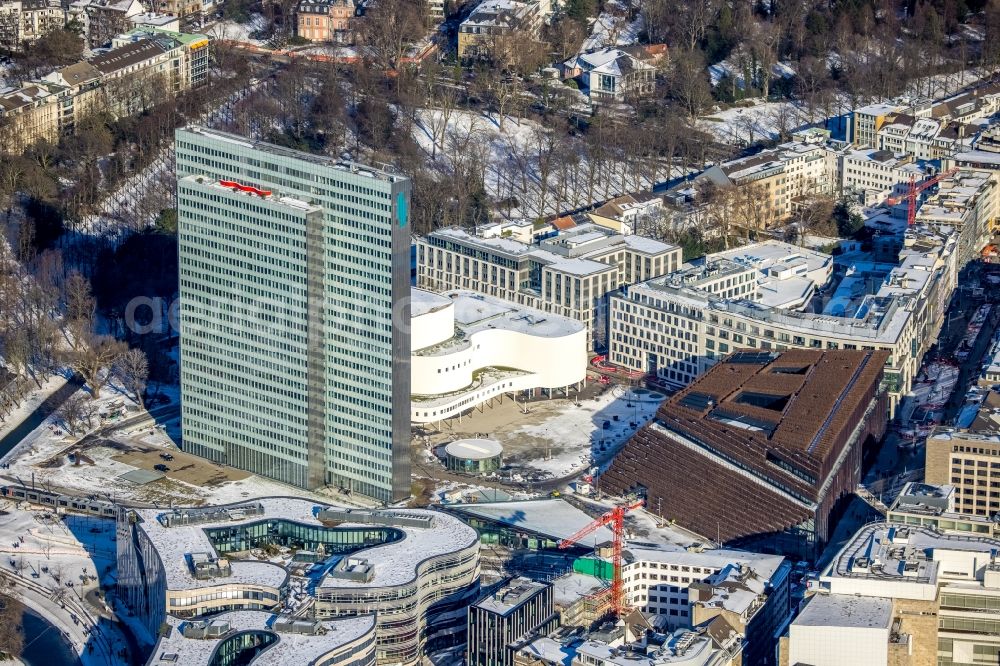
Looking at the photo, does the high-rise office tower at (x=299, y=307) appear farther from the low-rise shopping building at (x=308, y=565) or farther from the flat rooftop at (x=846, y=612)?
the flat rooftop at (x=846, y=612)

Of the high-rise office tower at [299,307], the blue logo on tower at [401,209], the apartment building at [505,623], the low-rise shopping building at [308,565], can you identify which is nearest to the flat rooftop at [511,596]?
the apartment building at [505,623]

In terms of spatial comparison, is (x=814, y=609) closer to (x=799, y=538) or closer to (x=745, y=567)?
(x=745, y=567)

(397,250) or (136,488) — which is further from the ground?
(397,250)

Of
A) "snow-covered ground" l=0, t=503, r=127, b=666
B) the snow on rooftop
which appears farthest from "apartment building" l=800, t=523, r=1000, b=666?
"snow-covered ground" l=0, t=503, r=127, b=666

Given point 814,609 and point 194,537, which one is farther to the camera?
point 194,537

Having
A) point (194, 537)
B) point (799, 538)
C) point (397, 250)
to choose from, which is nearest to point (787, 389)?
point (799, 538)

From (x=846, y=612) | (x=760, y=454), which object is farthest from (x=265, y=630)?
(x=760, y=454)

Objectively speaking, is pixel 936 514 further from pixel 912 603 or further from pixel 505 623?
pixel 505 623
